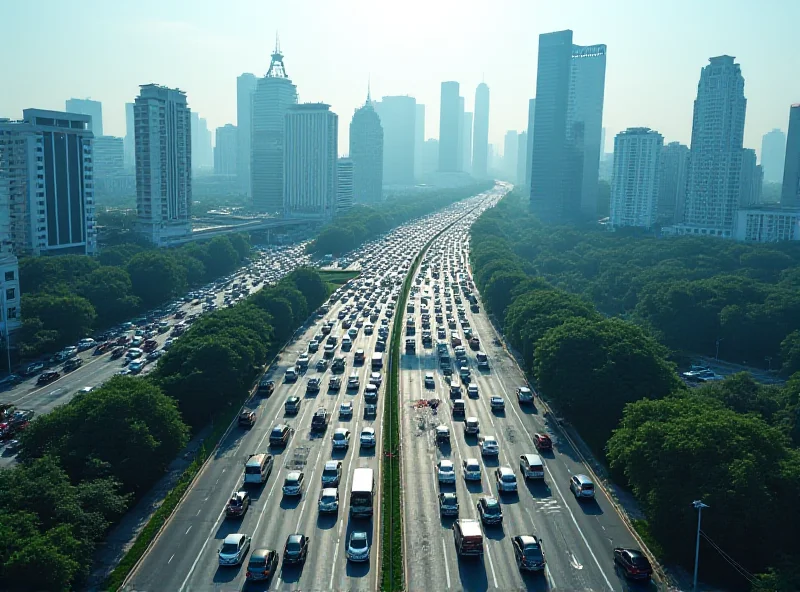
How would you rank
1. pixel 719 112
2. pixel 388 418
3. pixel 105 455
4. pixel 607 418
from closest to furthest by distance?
1. pixel 105 455
2. pixel 607 418
3. pixel 388 418
4. pixel 719 112

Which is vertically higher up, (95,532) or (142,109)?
(142,109)

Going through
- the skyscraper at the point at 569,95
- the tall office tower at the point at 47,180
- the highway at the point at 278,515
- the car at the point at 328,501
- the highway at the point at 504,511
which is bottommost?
the highway at the point at 278,515

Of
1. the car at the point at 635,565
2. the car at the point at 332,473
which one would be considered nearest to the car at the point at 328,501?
the car at the point at 332,473

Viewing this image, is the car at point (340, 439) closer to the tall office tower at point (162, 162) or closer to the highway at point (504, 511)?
the highway at point (504, 511)

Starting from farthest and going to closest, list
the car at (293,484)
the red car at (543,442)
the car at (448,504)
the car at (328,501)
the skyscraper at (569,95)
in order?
the skyscraper at (569,95)
the red car at (543,442)
the car at (293,484)
the car at (328,501)
the car at (448,504)

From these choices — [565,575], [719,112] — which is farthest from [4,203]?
[719,112]

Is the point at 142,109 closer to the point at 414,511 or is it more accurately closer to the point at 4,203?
the point at 4,203
